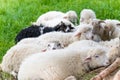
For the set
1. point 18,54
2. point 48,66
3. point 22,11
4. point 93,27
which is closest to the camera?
point 48,66

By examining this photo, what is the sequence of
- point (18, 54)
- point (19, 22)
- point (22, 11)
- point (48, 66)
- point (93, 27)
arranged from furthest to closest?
point (22, 11) → point (19, 22) → point (93, 27) → point (18, 54) → point (48, 66)

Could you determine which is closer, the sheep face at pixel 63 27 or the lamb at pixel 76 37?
the lamb at pixel 76 37

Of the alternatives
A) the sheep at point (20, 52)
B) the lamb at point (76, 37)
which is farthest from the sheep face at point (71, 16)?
the sheep at point (20, 52)

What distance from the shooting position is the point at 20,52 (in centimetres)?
627

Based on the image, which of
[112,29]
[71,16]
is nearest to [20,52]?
[112,29]

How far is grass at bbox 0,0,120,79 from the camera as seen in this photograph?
31.4 ft

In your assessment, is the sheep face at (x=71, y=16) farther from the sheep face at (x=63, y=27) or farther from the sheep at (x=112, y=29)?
the sheep at (x=112, y=29)

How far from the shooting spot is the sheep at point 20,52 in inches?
243

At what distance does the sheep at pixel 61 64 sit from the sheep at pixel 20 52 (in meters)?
0.46

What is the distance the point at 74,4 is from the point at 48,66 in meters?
5.25

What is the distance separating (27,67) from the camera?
5633 millimetres

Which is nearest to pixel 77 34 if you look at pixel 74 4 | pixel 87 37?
pixel 87 37

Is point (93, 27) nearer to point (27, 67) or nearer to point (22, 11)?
point (27, 67)

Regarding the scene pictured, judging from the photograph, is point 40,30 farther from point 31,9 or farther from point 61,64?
point 61,64
